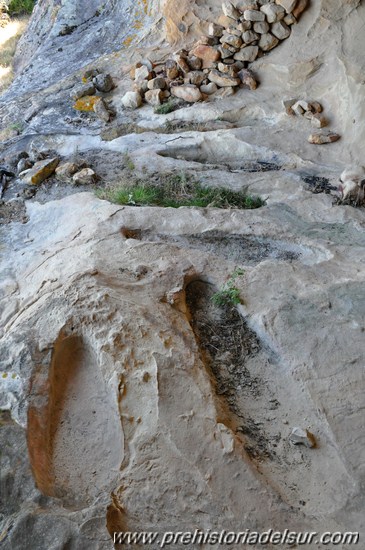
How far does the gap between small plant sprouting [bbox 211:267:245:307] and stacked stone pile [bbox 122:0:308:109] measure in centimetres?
381

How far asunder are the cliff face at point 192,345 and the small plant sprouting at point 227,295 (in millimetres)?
67

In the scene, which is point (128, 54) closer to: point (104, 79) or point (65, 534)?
point (104, 79)

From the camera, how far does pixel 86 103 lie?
702 cm

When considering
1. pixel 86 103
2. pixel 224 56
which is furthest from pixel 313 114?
pixel 86 103

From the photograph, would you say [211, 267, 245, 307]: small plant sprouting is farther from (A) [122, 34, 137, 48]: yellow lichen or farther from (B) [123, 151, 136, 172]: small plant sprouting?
(A) [122, 34, 137, 48]: yellow lichen

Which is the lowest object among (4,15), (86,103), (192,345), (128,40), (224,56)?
(192,345)

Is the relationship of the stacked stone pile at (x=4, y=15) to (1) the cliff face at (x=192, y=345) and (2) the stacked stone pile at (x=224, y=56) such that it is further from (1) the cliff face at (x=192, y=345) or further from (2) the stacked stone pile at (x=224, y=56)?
A: (1) the cliff face at (x=192, y=345)

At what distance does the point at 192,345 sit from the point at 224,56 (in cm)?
487

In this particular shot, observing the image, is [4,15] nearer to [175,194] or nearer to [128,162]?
[128,162]

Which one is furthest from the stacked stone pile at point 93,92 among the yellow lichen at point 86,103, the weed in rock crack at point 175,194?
the weed in rock crack at point 175,194

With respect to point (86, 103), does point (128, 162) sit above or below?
below

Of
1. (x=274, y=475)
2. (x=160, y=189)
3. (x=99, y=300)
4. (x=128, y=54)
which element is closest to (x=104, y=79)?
(x=128, y=54)

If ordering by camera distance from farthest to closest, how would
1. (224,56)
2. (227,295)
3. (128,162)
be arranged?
(224,56) < (128,162) < (227,295)

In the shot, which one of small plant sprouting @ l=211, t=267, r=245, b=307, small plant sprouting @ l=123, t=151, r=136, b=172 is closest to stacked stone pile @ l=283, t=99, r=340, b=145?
small plant sprouting @ l=123, t=151, r=136, b=172
